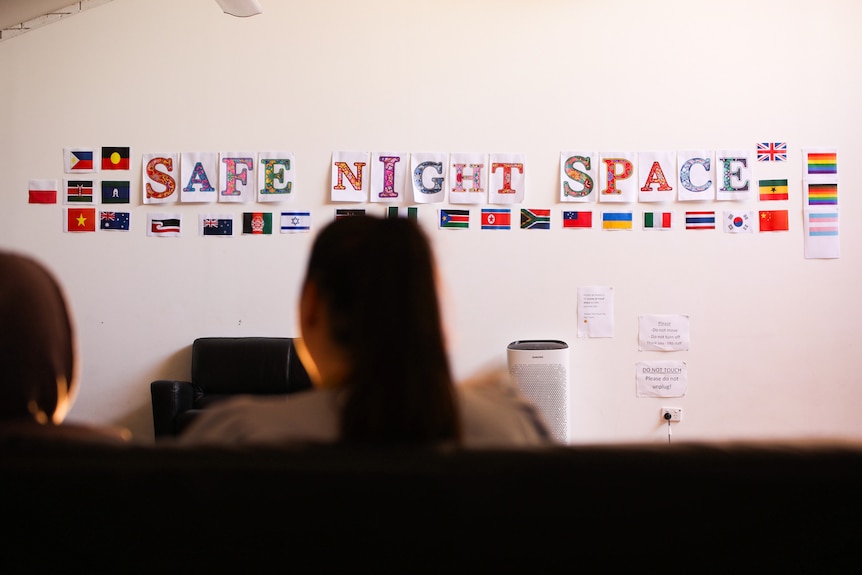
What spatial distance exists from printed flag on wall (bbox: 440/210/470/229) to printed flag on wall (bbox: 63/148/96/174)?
2240mm

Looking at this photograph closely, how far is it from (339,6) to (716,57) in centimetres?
239

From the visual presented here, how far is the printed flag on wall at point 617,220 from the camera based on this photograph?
4508mm

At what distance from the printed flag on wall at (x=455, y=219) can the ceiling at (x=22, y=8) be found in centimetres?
239

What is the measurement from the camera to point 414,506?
2.71ft

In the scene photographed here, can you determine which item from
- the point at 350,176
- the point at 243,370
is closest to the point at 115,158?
the point at 350,176

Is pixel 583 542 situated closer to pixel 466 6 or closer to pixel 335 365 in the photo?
pixel 335 365

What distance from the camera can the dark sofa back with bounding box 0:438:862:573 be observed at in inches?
32.7

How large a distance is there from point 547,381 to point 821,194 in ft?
6.95

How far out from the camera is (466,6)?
4.52 m

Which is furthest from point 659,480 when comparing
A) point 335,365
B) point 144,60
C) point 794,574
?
point 144,60

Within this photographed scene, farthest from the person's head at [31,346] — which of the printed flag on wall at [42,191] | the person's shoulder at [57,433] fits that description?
the printed flag on wall at [42,191]

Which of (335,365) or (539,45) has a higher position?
(539,45)

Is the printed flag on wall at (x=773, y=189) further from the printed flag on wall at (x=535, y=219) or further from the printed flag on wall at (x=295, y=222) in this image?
the printed flag on wall at (x=295, y=222)

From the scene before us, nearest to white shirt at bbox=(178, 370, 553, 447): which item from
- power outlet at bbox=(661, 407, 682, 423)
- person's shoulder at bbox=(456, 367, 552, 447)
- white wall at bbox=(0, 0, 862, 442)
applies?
person's shoulder at bbox=(456, 367, 552, 447)
